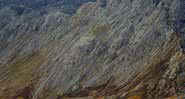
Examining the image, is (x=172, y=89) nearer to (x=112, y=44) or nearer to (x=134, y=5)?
(x=112, y=44)

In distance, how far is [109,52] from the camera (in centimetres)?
17200

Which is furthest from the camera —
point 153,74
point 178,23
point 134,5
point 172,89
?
point 134,5

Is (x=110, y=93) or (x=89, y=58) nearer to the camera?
(x=110, y=93)

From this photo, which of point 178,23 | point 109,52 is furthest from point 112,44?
point 178,23

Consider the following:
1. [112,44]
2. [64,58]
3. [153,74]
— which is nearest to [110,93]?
[153,74]

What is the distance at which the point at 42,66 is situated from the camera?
197 m

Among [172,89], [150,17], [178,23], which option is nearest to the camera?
[172,89]

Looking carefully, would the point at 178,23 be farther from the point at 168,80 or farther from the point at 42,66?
the point at 42,66

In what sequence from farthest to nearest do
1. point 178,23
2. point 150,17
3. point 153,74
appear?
1. point 150,17
2. point 178,23
3. point 153,74

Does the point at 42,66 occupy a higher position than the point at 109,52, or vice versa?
the point at 109,52

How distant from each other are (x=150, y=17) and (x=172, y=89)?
45.7 m

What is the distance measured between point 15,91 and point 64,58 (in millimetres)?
27736

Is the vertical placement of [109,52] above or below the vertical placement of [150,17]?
below

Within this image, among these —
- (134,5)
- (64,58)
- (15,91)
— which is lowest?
(15,91)
